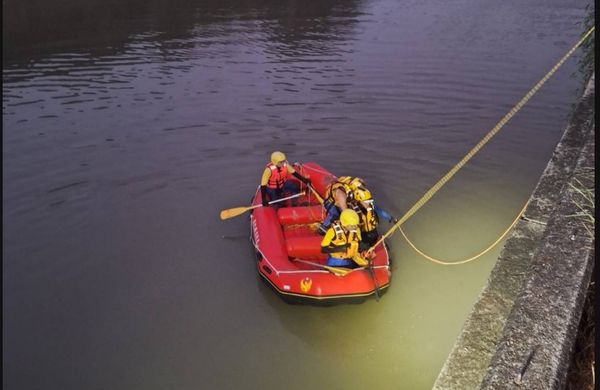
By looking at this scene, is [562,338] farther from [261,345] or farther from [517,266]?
[261,345]

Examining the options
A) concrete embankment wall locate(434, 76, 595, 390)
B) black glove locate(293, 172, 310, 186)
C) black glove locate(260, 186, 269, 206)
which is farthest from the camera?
black glove locate(293, 172, 310, 186)

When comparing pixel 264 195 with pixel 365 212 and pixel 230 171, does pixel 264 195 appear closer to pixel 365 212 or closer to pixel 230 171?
pixel 365 212

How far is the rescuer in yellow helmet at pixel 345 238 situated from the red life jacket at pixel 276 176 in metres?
2.03

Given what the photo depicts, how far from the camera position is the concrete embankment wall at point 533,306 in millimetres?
3219


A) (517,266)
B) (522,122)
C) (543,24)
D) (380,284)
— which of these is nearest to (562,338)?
(517,266)

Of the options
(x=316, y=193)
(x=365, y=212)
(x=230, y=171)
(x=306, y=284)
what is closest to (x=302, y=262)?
(x=306, y=284)

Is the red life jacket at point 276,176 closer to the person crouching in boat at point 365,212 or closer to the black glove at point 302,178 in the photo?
the black glove at point 302,178

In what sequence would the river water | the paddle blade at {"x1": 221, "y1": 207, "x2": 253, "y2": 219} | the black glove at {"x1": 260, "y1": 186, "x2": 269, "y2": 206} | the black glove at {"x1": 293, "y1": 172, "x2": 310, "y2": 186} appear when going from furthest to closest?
1. the black glove at {"x1": 293, "y1": 172, "x2": 310, "y2": 186}
2. the paddle blade at {"x1": 221, "y1": 207, "x2": 253, "y2": 219}
3. the black glove at {"x1": 260, "y1": 186, "x2": 269, "y2": 206}
4. the river water

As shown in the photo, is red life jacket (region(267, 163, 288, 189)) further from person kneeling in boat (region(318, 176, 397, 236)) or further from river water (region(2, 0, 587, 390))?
person kneeling in boat (region(318, 176, 397, 236))

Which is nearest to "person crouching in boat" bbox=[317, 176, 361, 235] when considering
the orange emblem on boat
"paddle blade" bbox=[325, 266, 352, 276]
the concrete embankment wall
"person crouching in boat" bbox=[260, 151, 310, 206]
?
"paddle blade" bbox=[325, 266, 352, 276]

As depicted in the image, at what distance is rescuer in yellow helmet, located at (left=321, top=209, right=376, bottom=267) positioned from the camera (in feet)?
19.9

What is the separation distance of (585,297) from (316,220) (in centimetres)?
432

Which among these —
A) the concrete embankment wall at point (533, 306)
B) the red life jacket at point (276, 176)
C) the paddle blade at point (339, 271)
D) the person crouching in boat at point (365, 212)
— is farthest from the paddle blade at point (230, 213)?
the concrete embankment wall at point (533, 306)

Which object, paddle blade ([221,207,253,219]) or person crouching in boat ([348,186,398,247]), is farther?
paddle blade ([221,207,253,219])
